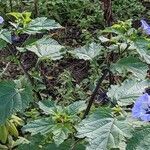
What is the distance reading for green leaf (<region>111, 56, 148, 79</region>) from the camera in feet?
6.29

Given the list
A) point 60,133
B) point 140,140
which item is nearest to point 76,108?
point 60,133

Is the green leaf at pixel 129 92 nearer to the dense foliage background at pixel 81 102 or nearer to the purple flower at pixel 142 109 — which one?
the dense foliage background at pixel 81 102

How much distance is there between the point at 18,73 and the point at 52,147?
2130 millimetres

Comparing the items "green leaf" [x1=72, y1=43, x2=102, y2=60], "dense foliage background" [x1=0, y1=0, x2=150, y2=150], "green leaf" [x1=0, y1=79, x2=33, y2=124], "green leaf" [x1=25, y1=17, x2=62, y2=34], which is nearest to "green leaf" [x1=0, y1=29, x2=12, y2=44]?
"dense foliage background" [x1=0, y1=0, x2=150, y2=150]

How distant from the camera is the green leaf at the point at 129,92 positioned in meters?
1.85

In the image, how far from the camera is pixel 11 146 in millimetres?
2637

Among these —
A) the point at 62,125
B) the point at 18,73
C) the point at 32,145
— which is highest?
the point at 62,125

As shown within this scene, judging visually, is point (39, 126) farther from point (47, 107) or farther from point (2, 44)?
point (2, 44)

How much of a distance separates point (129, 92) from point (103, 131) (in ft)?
1.01

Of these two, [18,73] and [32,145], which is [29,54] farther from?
[32,145]

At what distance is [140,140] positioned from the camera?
158 centimetres

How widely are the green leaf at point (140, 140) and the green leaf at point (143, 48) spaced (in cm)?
36

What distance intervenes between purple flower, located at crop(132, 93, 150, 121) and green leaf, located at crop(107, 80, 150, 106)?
19 centimetres

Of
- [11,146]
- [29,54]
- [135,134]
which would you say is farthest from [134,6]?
[135,134]
